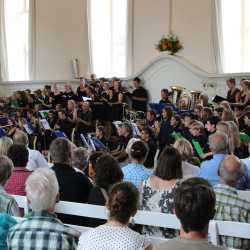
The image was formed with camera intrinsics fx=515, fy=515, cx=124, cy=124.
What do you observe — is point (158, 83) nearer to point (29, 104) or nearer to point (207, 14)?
point (207, 14)

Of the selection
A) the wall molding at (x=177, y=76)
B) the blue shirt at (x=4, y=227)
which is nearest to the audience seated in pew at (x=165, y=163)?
the blue shirt at (x=4, y=227)

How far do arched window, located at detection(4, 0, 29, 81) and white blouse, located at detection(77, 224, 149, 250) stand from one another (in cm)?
1425

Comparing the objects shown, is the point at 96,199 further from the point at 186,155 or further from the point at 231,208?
the point at 186,155

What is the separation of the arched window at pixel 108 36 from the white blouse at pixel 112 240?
38.2ft

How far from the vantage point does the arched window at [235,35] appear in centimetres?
1173

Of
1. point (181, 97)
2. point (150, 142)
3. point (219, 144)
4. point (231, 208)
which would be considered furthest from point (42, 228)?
point (181, 97)

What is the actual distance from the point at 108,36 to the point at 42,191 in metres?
12.2

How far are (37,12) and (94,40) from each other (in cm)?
229

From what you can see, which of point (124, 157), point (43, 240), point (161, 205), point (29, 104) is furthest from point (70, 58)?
point (43, 240)

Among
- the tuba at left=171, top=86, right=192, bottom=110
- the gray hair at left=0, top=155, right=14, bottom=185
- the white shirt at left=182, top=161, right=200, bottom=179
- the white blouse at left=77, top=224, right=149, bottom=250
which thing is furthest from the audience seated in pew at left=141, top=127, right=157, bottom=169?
the white blouse at left=77, top=224, right=149, bottom=250

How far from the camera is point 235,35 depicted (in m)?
11.9

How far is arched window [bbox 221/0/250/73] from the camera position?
1173cm

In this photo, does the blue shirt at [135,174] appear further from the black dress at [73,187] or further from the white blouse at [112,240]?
the white blouse at [112,240]

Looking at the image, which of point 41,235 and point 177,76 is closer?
point 41,235
